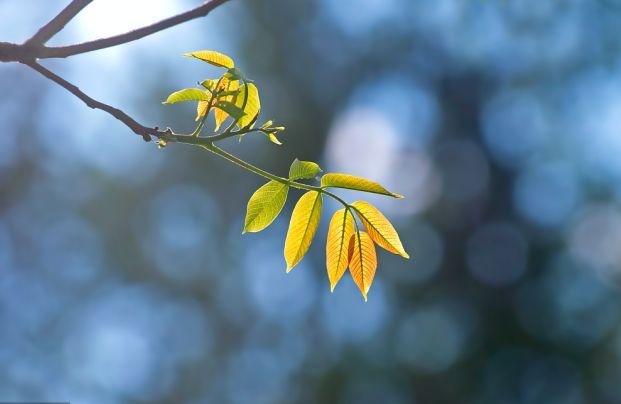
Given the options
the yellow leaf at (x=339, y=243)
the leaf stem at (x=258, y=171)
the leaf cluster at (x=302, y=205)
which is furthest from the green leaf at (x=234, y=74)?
the yellow leaf at (x=339, y=243)

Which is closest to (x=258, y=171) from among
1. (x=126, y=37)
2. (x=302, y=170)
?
(x=302, y=170)

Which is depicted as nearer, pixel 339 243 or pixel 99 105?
pixel 99 105

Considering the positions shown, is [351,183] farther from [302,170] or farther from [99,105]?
[99,105]

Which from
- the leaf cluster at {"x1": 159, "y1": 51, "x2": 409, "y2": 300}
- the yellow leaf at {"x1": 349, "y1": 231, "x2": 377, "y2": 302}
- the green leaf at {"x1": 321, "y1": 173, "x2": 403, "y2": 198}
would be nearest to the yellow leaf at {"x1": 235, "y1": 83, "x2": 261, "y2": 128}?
the leaf cluster at {"x1": 159, "y1": 51, "x2": 409, "y2": 300}

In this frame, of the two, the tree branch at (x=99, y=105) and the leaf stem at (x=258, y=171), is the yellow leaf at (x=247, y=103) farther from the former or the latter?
the tree branch at (x=99, y=105)

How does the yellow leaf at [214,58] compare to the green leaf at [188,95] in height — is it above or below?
above

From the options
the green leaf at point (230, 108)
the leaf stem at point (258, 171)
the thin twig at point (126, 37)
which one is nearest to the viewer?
the thin twig at point (126, 37)

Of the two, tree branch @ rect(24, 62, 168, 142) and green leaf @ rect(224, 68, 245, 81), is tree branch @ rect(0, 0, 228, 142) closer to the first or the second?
tree branch @ rect(24, 62, 168, 142)

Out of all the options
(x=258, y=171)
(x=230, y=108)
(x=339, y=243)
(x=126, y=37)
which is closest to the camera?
(x=126, y=37)
